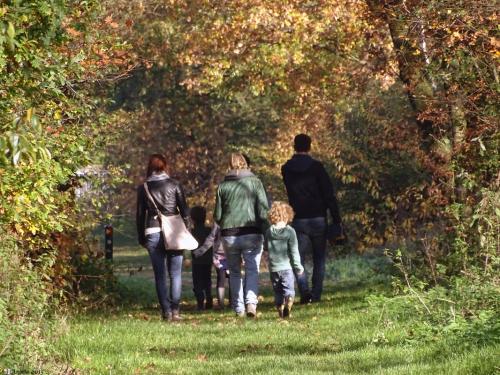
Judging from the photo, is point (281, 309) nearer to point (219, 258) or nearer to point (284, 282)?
point (284, 282)

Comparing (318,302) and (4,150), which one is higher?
(4,150)

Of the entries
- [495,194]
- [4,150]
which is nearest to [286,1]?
[495,194]

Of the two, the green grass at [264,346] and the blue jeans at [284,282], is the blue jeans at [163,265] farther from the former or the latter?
the blue jeans at [284,282]

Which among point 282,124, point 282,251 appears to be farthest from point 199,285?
point 282,124

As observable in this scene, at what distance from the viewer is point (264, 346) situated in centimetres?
1256

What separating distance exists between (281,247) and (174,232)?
1288 mm

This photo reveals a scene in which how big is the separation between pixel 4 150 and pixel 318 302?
11.7 meters

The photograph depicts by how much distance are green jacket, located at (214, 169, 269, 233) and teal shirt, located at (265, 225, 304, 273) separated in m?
0.38

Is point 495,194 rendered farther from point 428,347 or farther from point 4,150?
point 4,150

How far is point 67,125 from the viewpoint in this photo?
15.0 metres

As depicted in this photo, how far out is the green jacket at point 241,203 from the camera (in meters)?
15.9

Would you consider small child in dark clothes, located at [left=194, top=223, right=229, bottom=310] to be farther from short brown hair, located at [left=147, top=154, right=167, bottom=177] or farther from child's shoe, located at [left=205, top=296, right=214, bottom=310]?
short brown hair, located at [left=147, top=154, right=167, bottom=177]

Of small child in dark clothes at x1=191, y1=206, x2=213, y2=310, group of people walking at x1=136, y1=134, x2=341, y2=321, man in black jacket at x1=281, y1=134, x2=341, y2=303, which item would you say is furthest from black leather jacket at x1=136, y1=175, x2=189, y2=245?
small child in dark clothes at x1=191, y1=206, x2=213, y2=310

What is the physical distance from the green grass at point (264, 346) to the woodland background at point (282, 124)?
0.39m
